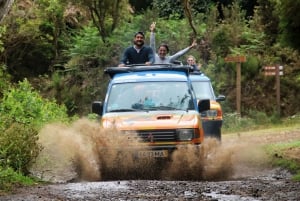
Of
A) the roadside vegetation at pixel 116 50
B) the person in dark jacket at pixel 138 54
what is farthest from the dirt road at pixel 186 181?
the roadside vegetation at pixel 116 50

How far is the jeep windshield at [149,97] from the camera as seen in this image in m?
13.6

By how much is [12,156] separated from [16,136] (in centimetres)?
34

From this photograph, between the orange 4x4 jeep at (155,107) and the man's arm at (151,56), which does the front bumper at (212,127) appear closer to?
the man's arm at (151,56)

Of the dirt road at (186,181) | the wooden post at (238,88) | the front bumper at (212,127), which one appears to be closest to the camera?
the dirt road at (186,181)

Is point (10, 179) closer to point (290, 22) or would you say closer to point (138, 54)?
point (138, 54)

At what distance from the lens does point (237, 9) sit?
30734mm

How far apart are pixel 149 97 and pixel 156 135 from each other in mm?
1324

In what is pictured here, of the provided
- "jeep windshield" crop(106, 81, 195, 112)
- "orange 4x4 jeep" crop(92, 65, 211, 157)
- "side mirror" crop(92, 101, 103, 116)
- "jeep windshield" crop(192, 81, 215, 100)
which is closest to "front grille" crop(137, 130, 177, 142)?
"orange 4x4 jeep" crop(92, 65, 211, 157)

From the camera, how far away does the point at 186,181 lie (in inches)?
481

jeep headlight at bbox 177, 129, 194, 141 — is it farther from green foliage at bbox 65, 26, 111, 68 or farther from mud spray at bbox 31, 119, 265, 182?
green foliage at bbox 65, 26, 111, 68

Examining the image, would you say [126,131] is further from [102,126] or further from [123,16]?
[123,16]

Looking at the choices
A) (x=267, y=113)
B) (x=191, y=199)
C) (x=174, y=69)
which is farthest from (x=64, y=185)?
(x=267, y=113)

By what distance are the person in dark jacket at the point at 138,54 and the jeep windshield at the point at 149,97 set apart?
1666 millimetres

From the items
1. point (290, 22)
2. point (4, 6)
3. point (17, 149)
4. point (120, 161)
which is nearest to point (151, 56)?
point (290, 22)
